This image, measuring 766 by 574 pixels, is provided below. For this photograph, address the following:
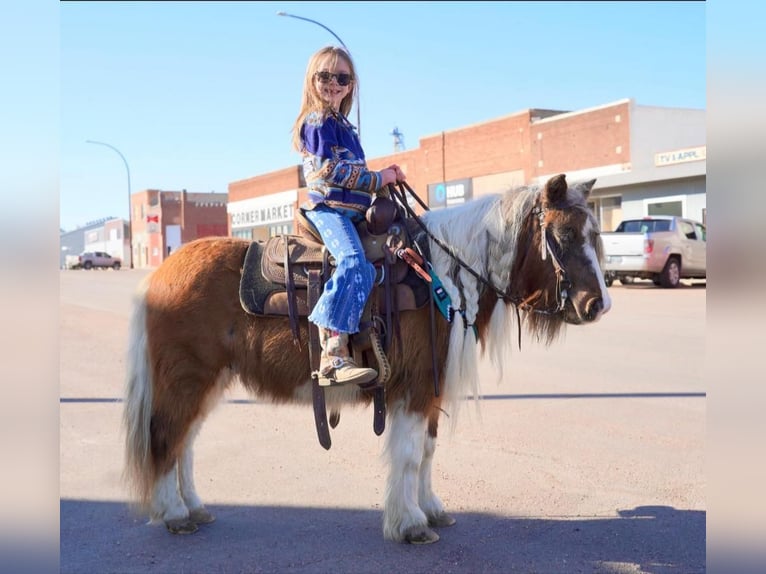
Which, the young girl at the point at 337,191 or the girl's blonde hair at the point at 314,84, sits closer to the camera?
the young girl at the point at 337,191

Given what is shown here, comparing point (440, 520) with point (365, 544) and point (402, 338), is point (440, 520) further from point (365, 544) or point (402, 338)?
point (402, 338)

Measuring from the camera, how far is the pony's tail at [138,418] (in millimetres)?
4000

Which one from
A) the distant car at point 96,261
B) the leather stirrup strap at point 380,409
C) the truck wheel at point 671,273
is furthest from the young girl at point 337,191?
the distant car at point 96,261

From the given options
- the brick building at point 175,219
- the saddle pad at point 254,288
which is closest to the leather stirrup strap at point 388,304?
the saddle pad at point 254,288

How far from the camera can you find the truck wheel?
822 inches

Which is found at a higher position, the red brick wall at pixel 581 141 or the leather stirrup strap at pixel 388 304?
the red brick wall at pixel 581 141

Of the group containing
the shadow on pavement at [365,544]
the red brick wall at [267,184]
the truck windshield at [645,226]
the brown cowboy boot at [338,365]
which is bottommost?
the shadow on pavement at [365,544]

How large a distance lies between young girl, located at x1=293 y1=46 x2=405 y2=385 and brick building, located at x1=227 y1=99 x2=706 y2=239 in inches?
723

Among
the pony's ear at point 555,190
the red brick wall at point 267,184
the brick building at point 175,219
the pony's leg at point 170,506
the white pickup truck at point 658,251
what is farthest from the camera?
the brick building at point 175,219

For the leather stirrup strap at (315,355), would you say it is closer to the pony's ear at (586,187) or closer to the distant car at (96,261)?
the pony's ear at (586,187)

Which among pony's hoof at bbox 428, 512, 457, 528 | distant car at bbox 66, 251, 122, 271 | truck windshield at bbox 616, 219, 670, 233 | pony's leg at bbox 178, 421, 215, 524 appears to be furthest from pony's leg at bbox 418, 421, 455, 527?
distant car at bbox 66, 251, 122, 271

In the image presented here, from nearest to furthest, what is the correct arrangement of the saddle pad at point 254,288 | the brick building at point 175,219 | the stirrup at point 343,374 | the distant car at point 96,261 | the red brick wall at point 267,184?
the stirrup at point 343,374 < the saddle pad at point 254,288 < the red brick wall at point 267,184 < the distant car at point 96,261 < the brick building at point 175,219

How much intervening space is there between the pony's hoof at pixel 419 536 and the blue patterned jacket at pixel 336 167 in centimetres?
200

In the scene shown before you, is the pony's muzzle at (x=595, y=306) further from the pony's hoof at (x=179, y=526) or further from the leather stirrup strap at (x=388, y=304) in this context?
the pony's hoof at (x=179, y=526)
